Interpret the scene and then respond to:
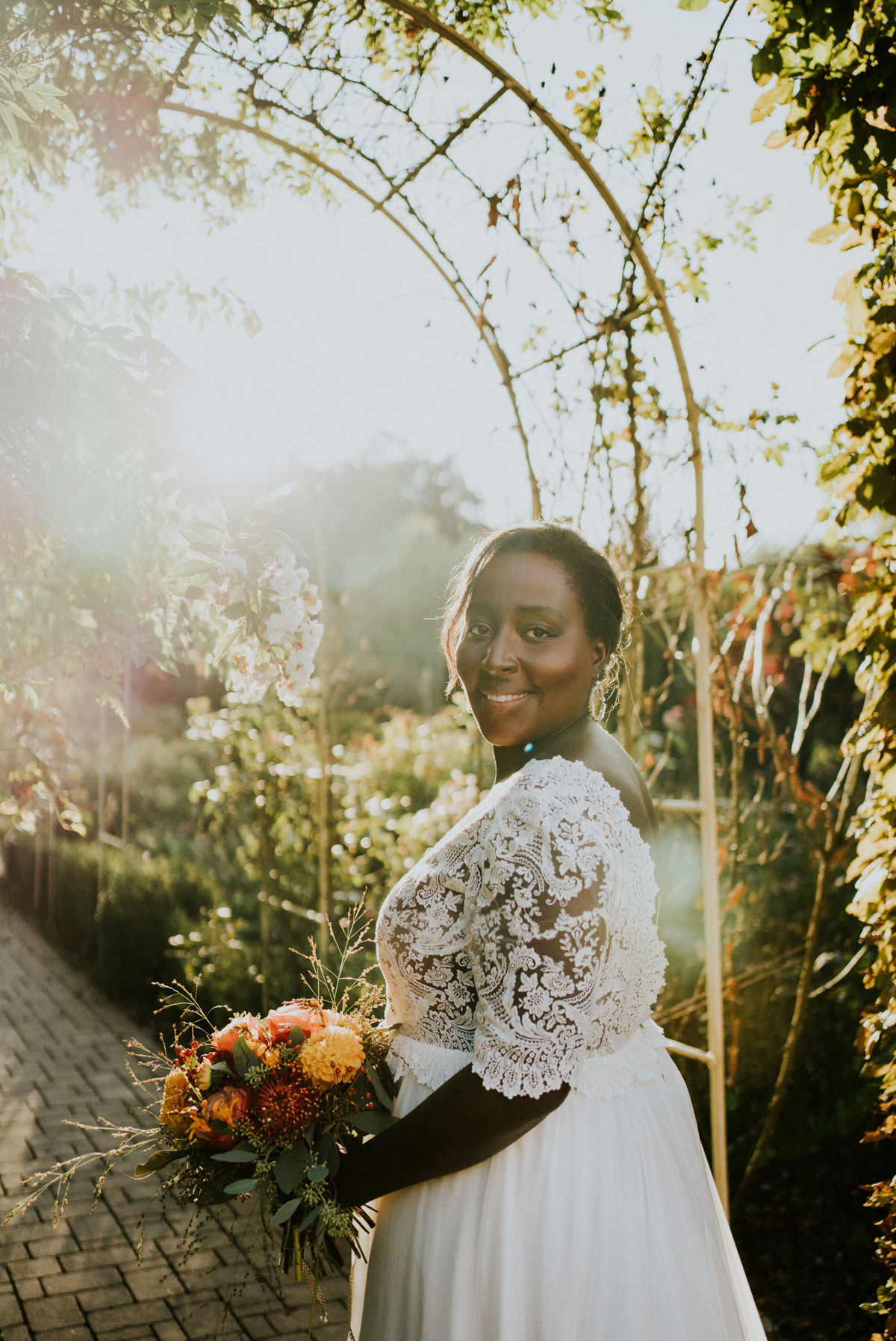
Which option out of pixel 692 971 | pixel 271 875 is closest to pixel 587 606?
pixel 692 971

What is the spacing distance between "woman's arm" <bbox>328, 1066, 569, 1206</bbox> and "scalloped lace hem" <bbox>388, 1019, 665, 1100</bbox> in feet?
0.10

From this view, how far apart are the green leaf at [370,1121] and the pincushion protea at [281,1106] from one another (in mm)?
81

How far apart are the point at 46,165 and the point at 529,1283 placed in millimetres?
3675

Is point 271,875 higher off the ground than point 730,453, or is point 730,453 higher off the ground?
point 730,453

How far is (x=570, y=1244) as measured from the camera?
1.70 metres

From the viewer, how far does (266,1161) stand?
1.74 m

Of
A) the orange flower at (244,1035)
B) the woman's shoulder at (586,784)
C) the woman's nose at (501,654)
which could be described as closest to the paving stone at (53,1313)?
the orange flower at (244,1035)

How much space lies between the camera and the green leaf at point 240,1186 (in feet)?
5.47

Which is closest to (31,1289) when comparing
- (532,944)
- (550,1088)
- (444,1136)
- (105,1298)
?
(105,1298)

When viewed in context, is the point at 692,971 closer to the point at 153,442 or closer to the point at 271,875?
the point at 271,875

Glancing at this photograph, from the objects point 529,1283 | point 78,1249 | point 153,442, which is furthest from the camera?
point 78,1249

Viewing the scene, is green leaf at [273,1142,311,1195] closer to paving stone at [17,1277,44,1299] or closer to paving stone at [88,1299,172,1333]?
paving stone at [88,1299,172,1333]

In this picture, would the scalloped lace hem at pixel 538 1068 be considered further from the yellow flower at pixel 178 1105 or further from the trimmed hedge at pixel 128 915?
the trimmed hedge at pixel 128 915

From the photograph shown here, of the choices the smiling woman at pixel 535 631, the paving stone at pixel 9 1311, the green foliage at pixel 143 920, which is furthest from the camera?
the green foliage at pixel 143 920
